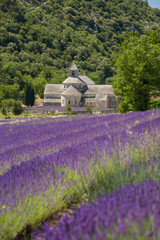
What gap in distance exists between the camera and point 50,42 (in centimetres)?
14088

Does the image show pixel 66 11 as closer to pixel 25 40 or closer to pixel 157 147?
pixel 25 40

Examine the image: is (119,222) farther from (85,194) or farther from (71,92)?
(71,92)

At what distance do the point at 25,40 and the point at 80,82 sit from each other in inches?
3026

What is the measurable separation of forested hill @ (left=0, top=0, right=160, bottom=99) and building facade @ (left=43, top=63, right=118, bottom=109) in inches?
456

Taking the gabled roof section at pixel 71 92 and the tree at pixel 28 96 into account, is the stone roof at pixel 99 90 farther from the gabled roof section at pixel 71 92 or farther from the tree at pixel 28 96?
the tree at pixel 28 96

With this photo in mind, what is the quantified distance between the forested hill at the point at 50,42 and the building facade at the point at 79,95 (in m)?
11.6

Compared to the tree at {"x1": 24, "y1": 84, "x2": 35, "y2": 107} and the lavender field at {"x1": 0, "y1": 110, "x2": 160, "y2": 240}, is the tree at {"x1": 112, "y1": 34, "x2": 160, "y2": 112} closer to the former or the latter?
the lavender field at {"x1": 0, "y1": 110, "x2": 160, "y2": 240}

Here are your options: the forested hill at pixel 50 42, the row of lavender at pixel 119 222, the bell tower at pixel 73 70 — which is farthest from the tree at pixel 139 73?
the forested hill at pixel 50 42

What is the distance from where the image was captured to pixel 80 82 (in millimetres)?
67688

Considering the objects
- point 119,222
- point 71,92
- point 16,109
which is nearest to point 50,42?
point 71,92

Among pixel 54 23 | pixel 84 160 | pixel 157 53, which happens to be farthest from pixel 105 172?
pixel 54 23

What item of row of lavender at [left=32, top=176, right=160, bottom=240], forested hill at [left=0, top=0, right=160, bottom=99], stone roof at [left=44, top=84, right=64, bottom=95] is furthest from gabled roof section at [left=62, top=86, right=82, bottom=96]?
row of lavender at [left=32, top=176, right=160, bottom=240]

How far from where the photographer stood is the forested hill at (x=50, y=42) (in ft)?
310

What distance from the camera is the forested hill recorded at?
94.6 metres
